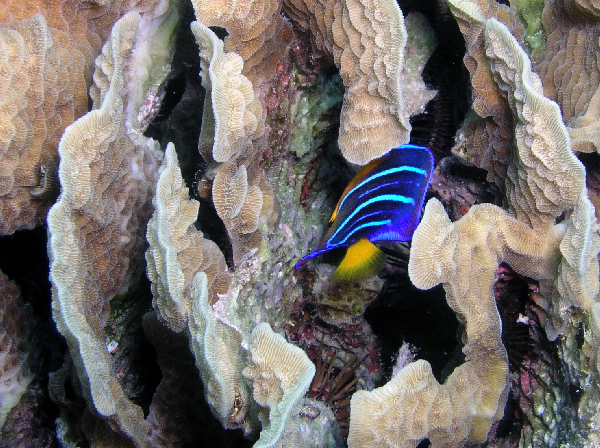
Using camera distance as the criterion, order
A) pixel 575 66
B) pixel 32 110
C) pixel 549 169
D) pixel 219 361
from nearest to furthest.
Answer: pixel 219 361 < pixel 549 169 < pixel 32 110 < pixel 575 66

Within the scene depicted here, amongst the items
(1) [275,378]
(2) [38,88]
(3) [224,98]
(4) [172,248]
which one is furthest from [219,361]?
(2) [38,88]

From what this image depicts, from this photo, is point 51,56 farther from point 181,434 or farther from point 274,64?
point 181,434

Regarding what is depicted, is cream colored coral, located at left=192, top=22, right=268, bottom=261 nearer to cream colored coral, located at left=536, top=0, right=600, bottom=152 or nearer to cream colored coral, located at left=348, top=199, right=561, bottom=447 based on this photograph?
cream colored coral, located at left=348, top=199, right=561, bottom=447

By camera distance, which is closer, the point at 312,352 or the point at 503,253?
the point at 503,253

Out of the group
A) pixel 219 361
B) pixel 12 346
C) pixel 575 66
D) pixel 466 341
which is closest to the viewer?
pixel 219 361

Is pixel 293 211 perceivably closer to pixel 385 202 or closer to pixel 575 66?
pixel 385 202

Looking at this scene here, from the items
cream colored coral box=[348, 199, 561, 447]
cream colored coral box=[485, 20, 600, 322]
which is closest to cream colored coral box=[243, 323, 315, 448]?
cream colored coral box=[348, 199, 561, 447]

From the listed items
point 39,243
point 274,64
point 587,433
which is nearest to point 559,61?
point 274,64
